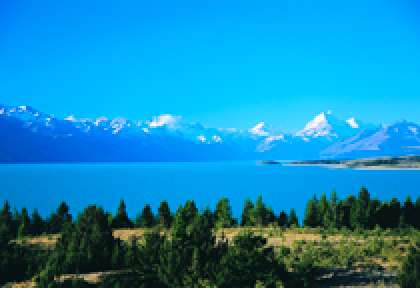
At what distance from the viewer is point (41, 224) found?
55188 mm

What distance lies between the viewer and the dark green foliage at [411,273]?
19.5 meters

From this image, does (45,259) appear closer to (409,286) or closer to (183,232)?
(183,232)

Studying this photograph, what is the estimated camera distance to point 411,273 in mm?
19797

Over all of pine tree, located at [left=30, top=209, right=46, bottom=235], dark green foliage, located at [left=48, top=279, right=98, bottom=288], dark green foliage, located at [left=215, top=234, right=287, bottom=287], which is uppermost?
pine tree, located at [left=30, top=209, right=46, bottom=235]

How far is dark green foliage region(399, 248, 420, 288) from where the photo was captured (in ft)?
64.1

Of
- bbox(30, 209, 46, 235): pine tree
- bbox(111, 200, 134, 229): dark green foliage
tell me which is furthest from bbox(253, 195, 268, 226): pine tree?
bbox(30, 209, 46, 235): pine tree

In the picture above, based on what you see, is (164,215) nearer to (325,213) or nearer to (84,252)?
(325,213)

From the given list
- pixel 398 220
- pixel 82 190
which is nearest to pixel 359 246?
pixel 398 220

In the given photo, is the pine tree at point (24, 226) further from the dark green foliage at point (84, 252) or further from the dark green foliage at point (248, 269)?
the dark green foliage at point (248, 269)

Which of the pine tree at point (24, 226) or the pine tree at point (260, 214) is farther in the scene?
the pine tree at point (260, 214)

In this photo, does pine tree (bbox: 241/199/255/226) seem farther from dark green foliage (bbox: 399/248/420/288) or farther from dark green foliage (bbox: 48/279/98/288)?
dark green foliage (bbox: 48/279/98/288)

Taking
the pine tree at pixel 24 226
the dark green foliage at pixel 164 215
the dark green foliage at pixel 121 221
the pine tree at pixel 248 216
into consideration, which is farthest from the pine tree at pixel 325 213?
Answer: the pine tree at pixel 24 226

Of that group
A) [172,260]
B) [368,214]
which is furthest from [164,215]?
[172,260]

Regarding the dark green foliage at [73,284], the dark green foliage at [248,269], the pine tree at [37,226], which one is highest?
the pine tree at [37,226]
